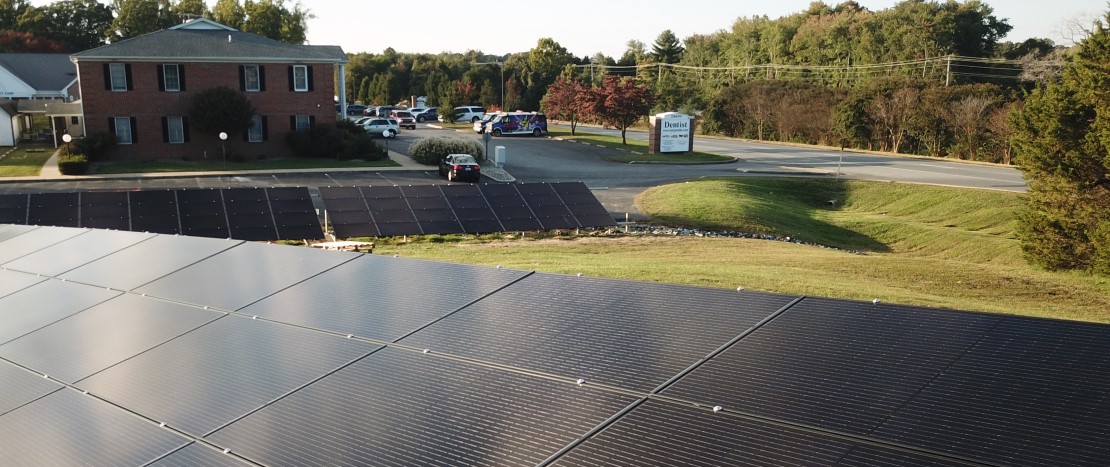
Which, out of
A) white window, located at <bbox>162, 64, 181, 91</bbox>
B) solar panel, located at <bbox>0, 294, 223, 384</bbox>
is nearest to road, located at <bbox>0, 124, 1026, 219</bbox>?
white window, located at <bbox>162, 64, 181, 91</bbox>

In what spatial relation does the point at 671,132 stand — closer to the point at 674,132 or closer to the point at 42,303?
the point at 674,132

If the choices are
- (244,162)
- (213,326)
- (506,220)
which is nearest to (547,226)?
(506,220)

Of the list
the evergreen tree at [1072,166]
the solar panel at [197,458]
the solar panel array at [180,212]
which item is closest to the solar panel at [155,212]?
the solar panel array at [180,212]

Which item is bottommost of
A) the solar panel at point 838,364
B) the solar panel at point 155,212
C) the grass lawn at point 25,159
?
the grass lawn at point 25,159

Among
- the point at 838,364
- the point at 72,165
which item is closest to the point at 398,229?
the point at 838,364

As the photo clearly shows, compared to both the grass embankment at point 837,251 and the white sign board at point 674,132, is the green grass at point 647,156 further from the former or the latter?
the grass embankment at point 837,251

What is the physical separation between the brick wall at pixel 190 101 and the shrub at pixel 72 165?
4.37m

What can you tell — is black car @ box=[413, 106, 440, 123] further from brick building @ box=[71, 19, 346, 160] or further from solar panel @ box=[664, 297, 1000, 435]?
solar panel @ box=[664, 297, 1000, 435]

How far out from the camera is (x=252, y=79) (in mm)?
48594

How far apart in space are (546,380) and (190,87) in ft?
157

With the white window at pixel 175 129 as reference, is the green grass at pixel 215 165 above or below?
below

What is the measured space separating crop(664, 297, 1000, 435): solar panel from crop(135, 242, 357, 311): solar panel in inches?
208

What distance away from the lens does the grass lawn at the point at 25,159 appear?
4178 cm

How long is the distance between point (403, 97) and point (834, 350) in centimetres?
11693
